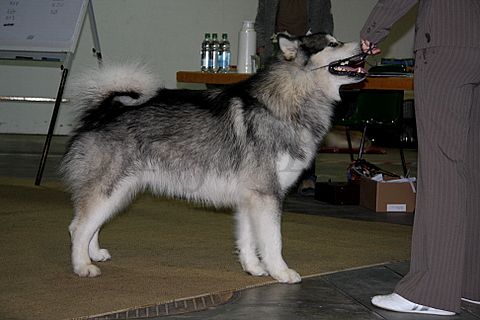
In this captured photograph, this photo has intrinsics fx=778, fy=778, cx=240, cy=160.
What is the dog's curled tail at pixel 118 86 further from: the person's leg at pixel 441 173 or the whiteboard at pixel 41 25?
the whiteboard at pixel 41 25

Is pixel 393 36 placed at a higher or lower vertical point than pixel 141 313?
higher

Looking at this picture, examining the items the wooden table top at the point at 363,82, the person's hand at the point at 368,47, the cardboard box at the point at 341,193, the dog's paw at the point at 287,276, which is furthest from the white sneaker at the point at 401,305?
the cardboard box at the point at 341,193

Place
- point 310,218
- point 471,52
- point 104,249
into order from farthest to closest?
point 310,218 < point 104,249 < point 471,52

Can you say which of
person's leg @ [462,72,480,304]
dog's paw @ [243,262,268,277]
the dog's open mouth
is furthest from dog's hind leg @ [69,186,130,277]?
person's leg @ [462,72,480,304]

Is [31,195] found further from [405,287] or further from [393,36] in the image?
[393,36]

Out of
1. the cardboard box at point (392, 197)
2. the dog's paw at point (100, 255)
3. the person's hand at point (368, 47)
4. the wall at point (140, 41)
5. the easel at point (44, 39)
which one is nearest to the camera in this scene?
the person's hand at point (368, 47)

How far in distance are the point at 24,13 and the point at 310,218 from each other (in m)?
3.13

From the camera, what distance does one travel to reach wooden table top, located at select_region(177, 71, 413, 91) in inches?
183

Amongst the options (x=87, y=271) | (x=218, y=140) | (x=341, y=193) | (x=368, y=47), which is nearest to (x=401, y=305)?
(x=368, y=47)

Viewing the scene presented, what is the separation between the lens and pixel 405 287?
281 cm

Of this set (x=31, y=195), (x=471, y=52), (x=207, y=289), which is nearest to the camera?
(x=471, y=52)

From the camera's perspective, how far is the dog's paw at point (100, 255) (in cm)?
356

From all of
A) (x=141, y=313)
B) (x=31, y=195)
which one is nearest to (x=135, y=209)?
(x=31, y=195)

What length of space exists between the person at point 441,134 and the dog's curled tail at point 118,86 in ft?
3.53
